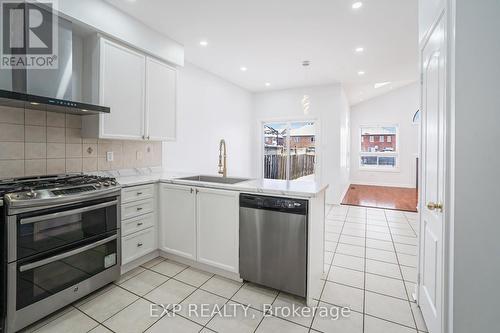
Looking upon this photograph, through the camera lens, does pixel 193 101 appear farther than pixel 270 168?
No

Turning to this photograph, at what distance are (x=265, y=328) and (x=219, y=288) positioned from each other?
0.62m

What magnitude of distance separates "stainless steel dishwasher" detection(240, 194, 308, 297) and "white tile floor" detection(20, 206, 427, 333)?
18 cm

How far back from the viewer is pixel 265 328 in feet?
5.48

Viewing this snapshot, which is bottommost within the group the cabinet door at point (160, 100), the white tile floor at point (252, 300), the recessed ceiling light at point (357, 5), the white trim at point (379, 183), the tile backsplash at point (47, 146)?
the white tile floor at point (252, 300)

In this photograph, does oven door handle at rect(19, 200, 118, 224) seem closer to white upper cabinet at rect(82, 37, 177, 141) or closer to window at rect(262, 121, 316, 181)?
white upper cabinet at rect(82, 37, 177, 141)

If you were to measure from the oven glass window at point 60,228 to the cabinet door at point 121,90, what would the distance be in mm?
893

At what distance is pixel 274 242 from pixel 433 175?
1.24 meters

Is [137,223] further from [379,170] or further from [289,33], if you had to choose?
[379,170]

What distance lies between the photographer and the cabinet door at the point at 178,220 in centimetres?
244

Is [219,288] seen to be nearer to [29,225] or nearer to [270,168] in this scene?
[29,225]

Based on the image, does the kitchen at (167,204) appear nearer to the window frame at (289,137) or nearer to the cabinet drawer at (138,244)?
the cabinet drawer at (138,244)

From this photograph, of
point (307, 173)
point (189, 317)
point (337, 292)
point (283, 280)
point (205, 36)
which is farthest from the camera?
point (307, 173)

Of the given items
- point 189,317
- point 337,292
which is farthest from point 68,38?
point 337,292

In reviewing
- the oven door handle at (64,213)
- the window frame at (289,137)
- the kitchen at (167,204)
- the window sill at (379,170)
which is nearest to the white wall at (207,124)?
the kitchen at (167,204)
